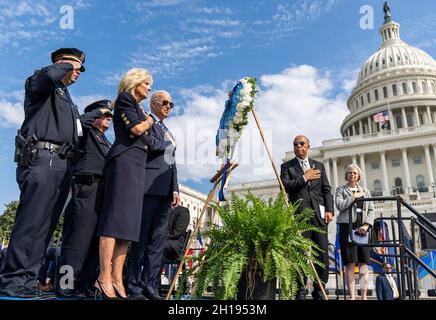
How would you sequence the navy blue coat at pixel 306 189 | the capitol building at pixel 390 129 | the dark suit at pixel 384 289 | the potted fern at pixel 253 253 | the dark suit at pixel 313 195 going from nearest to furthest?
1. the potted fern at pixel 253 253
2. the dark suit at pixel 313 195
3. the navy blue coat at pixel 306 189
4. the dark suit at pixel 384 289
5. the capitol building at pixel 390 129

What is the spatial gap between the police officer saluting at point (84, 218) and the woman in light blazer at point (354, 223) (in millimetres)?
3339

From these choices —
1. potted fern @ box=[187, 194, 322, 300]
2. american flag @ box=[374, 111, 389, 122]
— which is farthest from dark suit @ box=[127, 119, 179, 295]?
american flag @ box=[374, 111, 389, 122]

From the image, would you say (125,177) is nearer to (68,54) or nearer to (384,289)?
(68,54)

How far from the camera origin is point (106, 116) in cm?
468

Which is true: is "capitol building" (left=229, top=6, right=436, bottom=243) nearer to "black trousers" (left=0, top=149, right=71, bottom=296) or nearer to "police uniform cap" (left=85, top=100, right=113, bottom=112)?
"police uniform cap" (left=85, top=100, right=113, bottom=112)

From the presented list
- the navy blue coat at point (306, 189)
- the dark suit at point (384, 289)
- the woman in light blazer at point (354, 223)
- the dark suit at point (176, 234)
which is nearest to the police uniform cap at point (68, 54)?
the dark suit at point (176, 234)

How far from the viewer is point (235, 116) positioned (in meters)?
4.21

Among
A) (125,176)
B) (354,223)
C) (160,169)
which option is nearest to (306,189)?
(354,223)

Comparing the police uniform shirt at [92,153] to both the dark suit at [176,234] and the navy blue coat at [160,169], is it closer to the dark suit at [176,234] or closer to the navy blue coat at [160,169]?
the navy blue coat at [160,169]

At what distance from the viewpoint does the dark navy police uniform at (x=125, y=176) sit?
3.33m

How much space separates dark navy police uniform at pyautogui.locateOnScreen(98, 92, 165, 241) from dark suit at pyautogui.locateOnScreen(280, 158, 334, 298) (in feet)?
7.12

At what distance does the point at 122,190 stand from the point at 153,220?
79cm
